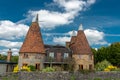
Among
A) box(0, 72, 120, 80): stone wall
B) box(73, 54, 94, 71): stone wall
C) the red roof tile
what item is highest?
the red roof tile

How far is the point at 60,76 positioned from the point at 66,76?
0.95 m

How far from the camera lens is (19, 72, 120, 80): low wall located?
123ft

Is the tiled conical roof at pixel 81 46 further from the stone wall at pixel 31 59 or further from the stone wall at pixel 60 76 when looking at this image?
the stone wall at pixel 60 76

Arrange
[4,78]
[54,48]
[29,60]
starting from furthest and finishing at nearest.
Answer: [54,48] < [29,60] < [4,78]

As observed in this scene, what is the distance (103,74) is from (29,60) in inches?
635

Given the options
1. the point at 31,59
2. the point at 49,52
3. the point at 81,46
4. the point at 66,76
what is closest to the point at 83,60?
the point at 81,46

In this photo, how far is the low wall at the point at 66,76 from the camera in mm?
37531

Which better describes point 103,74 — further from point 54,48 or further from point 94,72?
point 54,48

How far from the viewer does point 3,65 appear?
5241 centimetres

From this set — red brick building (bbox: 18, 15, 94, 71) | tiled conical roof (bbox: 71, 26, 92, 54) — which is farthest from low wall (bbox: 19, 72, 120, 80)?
tiled conical roof (bbox: 71, 26, 92, 54)

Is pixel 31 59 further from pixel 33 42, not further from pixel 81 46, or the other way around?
pixel 81 46

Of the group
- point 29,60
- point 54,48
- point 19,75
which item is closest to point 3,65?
point 29,60

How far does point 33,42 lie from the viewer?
1908 inches

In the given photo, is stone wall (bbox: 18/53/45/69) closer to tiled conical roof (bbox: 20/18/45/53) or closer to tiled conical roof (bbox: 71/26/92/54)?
tiled conical roof (bbox: 20/18/45/53)
